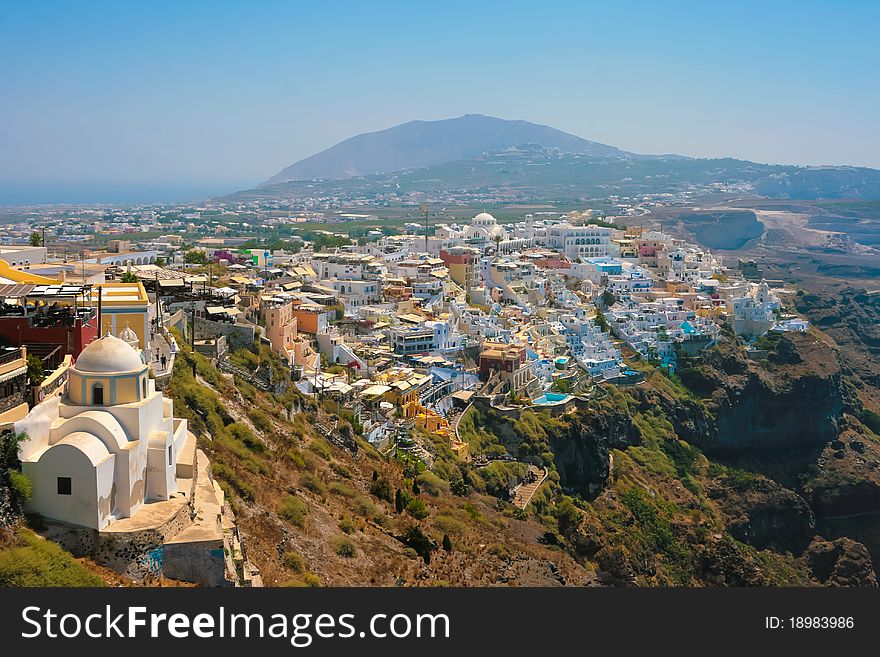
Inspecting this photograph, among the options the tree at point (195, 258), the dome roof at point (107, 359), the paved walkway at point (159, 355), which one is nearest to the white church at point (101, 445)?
the dome roof at point (107, 359)

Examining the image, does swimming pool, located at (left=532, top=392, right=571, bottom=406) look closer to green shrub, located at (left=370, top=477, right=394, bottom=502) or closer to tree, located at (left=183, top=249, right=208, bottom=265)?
green shrub, located at (left=370, top=477, right=394, bottom=502)

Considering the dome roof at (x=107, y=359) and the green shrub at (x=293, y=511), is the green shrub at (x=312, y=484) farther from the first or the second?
the dome roof at (x=107, y=359)

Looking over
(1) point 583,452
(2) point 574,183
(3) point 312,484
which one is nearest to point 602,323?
(1) point 583,452

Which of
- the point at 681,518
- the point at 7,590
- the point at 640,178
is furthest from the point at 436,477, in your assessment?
the point at 640,178

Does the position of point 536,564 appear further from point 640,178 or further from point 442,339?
point 640,178

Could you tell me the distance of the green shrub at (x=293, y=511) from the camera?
46.8 feet

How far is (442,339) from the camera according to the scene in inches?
1188

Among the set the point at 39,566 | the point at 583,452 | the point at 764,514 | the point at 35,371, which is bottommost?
the point at 764,514

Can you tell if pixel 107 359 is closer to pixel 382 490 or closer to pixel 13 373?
pixel 13 373

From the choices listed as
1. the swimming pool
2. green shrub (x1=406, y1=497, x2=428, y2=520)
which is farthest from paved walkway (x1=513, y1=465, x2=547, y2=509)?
green shrub (x1=406, y1=497, x2=428, y2=520)

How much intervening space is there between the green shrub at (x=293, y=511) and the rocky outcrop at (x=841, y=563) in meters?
19.9

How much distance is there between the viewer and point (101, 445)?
407 inches

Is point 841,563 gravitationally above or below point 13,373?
below

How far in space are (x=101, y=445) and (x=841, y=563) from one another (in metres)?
25.2
